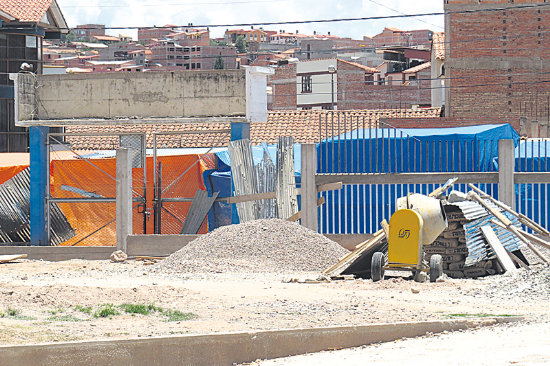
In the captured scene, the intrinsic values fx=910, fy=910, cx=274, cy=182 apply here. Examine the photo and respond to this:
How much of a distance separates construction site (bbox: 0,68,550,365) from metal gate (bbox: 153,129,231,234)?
0.16 feet

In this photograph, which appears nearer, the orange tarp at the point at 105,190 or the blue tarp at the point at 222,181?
the blue tarp at the point at 222,181

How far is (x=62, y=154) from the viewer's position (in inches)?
1153

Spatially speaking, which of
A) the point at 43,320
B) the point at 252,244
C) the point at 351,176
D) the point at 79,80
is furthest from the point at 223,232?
the point at 43,320

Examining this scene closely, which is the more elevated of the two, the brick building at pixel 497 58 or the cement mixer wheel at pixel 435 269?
the brick building at pixel 497 58

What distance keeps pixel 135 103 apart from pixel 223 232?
15.2 ft

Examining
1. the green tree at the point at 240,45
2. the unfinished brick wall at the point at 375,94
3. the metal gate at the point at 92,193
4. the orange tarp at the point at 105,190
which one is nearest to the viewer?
the metal gate at the point at 92,193

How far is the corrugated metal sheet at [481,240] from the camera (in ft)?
48.9

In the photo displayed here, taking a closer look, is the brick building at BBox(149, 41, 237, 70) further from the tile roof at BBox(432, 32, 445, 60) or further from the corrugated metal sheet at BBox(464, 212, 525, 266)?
the corrugated metal sheet at BBox(464, 212, 525, 266)

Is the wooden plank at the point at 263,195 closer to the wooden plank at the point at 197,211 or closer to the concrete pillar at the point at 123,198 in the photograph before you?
the wooden plank at the point at 197,211

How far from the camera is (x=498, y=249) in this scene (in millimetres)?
14961

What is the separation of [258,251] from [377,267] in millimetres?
3011

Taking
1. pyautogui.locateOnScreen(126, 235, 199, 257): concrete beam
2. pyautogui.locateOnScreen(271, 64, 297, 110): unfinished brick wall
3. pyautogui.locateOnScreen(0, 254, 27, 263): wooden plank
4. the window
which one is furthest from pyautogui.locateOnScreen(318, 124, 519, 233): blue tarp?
pyautogui.locateOnScreen(271, 64, 297, 110): unfinished brick wall

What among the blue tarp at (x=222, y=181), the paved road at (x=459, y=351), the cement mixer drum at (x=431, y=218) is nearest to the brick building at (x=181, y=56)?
the blue tarp at (x=222, y=181)

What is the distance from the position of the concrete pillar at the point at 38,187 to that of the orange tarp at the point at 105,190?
931 millimetres
